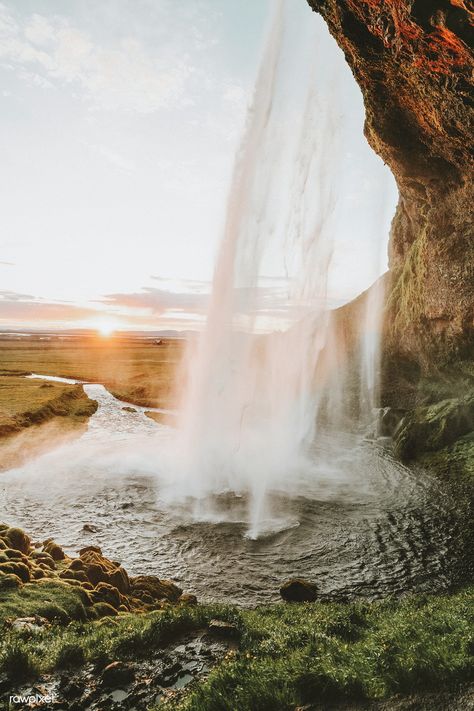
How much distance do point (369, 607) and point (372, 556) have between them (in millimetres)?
4114

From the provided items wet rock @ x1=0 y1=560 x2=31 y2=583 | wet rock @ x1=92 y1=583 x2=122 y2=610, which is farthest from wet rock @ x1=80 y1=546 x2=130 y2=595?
wet rock @ x1=0 y1=560 x2=31 y2=583

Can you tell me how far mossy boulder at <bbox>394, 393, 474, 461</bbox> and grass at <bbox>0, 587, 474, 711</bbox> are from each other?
18824mm

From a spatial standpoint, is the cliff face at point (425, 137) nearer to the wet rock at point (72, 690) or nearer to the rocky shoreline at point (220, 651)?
the rocky shoreline at point (220, 651)

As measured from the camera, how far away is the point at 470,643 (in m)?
7.49

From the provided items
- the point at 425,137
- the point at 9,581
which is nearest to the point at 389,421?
the point at 425,137

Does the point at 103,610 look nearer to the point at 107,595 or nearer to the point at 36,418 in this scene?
the point at 107,595

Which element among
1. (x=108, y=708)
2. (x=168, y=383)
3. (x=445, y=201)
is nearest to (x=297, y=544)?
(x=108, y=708)

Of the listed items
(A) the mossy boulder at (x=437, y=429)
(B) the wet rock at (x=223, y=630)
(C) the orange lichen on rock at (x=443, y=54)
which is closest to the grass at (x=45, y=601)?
(B) the wet rock at (x=223, y=630)

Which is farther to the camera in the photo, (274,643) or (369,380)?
(369,380)

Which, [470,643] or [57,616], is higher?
[470,643]

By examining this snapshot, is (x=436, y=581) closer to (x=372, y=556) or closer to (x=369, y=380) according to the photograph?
(x=372, y=556)

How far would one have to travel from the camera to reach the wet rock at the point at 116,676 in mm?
7086

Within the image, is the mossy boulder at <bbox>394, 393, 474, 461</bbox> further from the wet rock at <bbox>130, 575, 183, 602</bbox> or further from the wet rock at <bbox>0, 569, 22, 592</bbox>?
the wet rock at <bbox>0, 569, 22, 592</bbox>

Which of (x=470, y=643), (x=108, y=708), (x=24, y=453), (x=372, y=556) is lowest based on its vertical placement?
(x=24, y=453)
